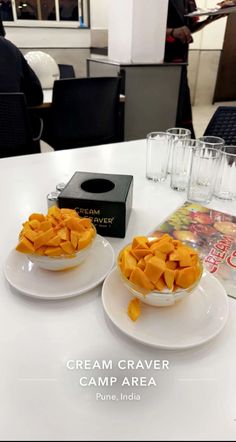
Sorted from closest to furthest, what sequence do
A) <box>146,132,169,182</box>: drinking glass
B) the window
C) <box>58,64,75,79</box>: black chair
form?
<box>146,132,169,182</box>: drinking glass, <box>58,64,75,79</box>: black chair, the window

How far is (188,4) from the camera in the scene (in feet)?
8.87

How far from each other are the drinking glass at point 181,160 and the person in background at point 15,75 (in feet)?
3.97

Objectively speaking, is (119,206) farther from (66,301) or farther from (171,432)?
(171,432)

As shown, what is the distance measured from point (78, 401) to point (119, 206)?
352mm

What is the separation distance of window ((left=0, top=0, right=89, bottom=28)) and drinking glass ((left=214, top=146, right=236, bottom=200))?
3.73m

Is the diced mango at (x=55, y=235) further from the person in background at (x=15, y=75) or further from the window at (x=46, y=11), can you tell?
the window at (x=46, y=11)

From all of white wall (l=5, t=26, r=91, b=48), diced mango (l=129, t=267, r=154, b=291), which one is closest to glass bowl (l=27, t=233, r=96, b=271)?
diced mango (l=129, t=267, r=154, b=291)

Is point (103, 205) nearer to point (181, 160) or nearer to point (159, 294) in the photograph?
point (159, 294)

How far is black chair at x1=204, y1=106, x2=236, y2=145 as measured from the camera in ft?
4.38

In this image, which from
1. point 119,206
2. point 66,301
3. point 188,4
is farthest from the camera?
point 188,4

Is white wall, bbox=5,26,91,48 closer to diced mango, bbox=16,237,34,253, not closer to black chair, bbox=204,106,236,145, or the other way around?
black chair, bbox=204,106,236,145

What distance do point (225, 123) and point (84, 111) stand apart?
76 centimetres

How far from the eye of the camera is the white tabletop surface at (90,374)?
35cm

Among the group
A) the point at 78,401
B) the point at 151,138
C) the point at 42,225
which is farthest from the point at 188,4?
the point at 78,401
